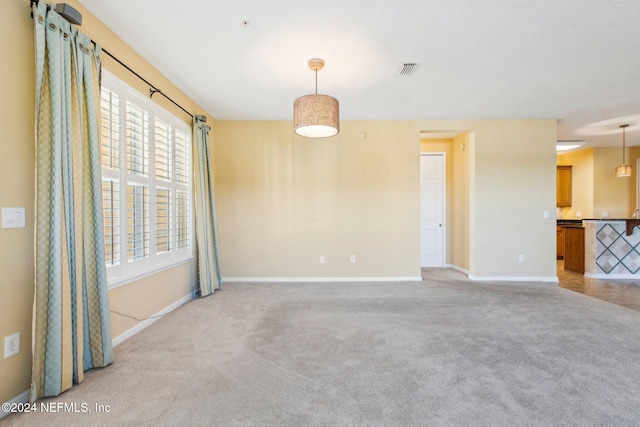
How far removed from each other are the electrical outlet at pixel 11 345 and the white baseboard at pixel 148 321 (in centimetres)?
81

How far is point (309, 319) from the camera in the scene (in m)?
3.05

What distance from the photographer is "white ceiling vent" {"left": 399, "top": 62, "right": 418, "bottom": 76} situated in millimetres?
2945

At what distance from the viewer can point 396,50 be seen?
269 centimetres

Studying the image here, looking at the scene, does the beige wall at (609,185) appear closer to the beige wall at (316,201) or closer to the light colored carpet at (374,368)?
the light colored carpet at (374,368)

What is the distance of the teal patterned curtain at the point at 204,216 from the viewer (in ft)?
12.6

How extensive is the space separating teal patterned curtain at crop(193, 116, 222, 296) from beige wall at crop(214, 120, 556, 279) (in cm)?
62

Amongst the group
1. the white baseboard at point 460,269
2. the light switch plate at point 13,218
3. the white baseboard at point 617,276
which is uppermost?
the light switch plate at point 13,218

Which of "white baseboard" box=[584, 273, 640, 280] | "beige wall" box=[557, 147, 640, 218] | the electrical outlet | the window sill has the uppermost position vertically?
"beige wall" box=[557, 147, 640, 218]

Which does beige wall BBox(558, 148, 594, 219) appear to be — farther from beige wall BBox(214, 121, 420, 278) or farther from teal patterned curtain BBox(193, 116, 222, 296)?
teal patterned curtain BBox(193, 116, 222, 296)

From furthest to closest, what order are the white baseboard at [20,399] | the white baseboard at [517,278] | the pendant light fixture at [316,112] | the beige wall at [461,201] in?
the beige wall at [461,201], the white baseboard at [517,278], the pendant light fixture at [316,112], the white baseboard at [20,399]

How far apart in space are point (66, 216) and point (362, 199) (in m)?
3.76

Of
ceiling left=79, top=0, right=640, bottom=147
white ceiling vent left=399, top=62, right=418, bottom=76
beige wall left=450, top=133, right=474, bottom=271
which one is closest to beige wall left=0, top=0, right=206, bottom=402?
ceiling left=79, top=0, right=640, bottom=147

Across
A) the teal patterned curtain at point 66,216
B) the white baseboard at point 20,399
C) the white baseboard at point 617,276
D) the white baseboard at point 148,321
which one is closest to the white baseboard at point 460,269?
the white baseboard at point 617,276

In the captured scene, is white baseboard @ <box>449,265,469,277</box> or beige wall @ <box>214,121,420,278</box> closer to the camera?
beige wall @ <box>214,121,420,278</box>
